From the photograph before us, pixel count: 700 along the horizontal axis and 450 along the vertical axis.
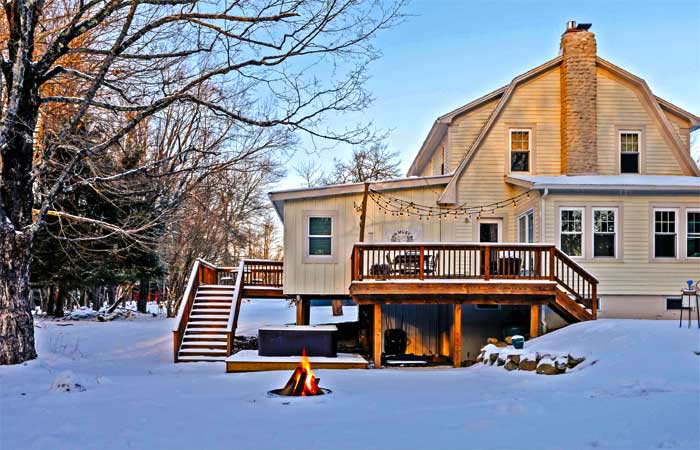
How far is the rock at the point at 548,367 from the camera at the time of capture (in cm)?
1186

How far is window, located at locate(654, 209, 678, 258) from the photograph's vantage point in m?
17.0

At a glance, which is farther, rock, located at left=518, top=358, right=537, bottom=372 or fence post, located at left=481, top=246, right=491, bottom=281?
fence post, located at left=481, top=246, right=491, bottom=281

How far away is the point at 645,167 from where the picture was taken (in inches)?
722

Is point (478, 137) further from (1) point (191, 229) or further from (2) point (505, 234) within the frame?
(1) point (191, 229)

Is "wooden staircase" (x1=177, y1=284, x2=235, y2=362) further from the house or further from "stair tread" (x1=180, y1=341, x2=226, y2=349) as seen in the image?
the house

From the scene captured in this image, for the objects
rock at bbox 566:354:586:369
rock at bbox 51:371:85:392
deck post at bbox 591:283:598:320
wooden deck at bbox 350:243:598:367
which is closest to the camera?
rock at bbox 51:371:85:392

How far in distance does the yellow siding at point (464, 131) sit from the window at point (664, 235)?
5.18 meters

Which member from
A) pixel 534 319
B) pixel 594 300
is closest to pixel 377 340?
pixel 534 319

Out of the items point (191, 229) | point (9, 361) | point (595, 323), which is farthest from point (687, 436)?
point (191, 229)

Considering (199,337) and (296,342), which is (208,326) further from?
(296,342)

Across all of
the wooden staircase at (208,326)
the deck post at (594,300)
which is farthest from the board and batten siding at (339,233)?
the deck post at (594,300)

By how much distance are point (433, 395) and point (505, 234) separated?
30.6 feet

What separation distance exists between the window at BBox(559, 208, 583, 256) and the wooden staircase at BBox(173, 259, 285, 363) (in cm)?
814

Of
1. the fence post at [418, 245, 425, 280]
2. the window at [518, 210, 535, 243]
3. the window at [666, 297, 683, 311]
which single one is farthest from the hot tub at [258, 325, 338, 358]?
the window at [666, 297, 683, 311]
